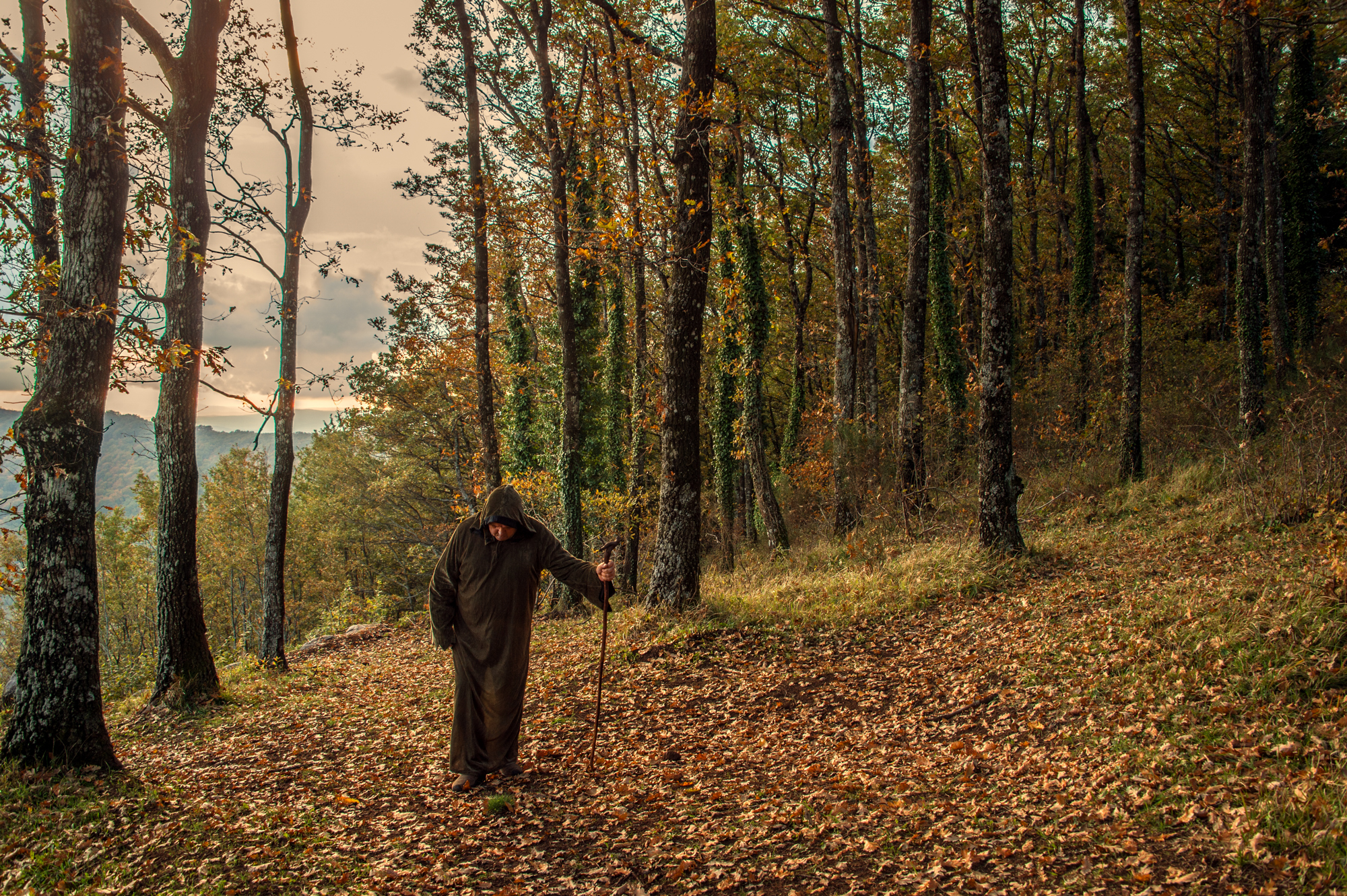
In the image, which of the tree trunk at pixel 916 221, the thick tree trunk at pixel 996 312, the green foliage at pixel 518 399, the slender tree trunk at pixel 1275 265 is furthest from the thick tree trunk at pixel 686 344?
the slender tree trunk at pixel 1275 265

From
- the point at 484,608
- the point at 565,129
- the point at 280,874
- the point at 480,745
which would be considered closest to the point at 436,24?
the point at 565,129

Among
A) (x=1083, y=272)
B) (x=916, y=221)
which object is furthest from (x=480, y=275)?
(x=1083, y=272)

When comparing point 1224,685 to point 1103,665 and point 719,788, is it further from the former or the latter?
point 719,788

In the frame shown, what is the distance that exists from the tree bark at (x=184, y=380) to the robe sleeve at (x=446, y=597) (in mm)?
4476

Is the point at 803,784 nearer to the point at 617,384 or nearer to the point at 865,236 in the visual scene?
the point at 865,236

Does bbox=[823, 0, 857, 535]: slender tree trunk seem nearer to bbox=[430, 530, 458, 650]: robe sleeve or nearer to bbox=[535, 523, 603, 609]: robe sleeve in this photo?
bbox=[535, 523, 603, 609]: robe sleeve

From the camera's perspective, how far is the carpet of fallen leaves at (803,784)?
3717 mm

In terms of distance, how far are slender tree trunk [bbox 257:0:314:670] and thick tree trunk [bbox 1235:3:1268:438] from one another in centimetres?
1715

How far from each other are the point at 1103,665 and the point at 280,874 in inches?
244

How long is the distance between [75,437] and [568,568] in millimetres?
4199

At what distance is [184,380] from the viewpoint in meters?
8.80

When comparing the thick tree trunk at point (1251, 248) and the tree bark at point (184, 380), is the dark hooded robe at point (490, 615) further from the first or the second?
the thick tree trunk at point (1251, 248)

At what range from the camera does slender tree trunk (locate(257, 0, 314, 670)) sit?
12961 mm

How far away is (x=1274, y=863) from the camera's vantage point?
124 inches
